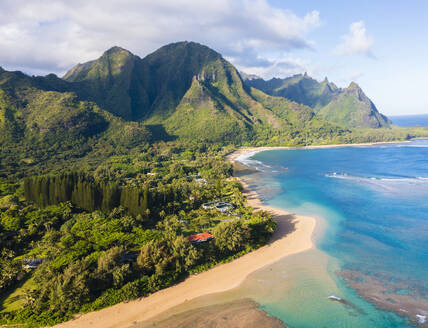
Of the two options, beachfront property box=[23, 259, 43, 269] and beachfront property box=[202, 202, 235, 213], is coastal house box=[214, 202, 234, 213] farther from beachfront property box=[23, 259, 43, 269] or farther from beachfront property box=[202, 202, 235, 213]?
beachfront property box=[23, 259, 43, 269]

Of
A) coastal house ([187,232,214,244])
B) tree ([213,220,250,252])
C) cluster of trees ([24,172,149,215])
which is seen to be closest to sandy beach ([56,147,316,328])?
tree ([213,220,250,252])

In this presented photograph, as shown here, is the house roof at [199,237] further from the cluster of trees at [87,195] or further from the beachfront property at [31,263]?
the beachfront property at [31,263]

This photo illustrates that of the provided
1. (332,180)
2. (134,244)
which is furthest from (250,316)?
(332,180)

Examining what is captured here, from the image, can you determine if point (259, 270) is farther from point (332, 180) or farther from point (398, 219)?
point (332, 180)

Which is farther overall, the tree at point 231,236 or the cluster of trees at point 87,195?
the cluster of trees at point 87,195

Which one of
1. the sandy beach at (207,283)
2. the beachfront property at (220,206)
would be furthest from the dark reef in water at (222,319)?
the beachfront property at (220,206)

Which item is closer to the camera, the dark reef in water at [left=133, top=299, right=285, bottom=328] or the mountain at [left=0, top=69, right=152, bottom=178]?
the dark reef in water at [left=133, top=299, right=285, bottom=328]

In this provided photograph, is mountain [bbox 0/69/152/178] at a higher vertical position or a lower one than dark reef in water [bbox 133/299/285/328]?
Result: higher

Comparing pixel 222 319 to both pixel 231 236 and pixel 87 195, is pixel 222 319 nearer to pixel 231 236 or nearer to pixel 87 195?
pixel 231 236
